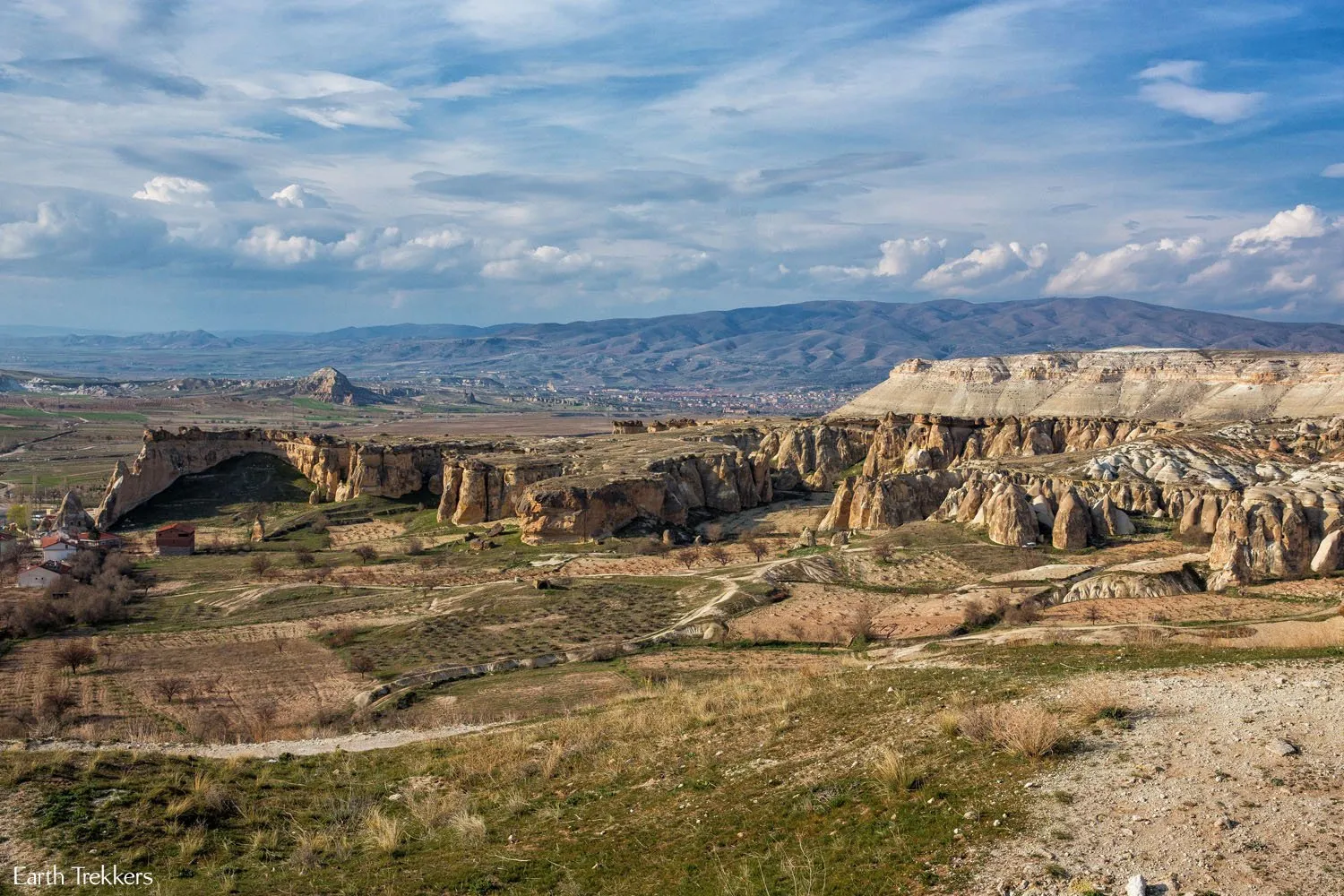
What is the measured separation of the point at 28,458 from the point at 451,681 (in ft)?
348

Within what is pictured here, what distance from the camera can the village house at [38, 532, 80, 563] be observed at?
168ft

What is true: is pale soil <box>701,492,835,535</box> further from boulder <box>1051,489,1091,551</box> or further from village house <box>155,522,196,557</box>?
village house <box>155,522,196,557</box>

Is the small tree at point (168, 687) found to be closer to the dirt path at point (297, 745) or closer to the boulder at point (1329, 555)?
the dirt path at point (297, 745)

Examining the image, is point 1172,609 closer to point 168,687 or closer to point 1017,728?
point 1017,728

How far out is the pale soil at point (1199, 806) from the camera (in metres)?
8.73

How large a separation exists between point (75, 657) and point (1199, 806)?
3145 cm

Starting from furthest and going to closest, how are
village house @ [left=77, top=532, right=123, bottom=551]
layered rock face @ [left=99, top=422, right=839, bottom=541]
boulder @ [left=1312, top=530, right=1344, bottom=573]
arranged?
1. layered rock face @ [left=99, top=422, right=839, bottom=541]
2. village house @ [left=77, top=532, right=123, bottom=551]
3. boulder @ [left=1312, top=530, right=1344, bottom=573]

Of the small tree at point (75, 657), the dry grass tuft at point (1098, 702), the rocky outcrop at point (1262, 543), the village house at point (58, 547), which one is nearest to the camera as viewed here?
the dry grass tuft at point (1098, 702)

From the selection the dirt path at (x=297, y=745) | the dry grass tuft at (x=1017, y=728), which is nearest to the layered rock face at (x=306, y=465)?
the dirt path at (x=297, y=745)

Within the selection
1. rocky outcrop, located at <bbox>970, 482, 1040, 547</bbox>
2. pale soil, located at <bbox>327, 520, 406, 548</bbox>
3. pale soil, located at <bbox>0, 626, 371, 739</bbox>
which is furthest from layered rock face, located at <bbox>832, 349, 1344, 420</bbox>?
pale soil, located at <bbox>0, 626, 371, 739</bbox>

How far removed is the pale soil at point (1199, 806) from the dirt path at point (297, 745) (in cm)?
1287

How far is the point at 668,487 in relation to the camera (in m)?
57.8

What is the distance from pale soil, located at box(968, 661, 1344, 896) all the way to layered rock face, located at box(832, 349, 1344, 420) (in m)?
74.1

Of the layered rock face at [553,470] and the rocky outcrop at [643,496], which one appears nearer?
the rocky outcrop at [643,496]
